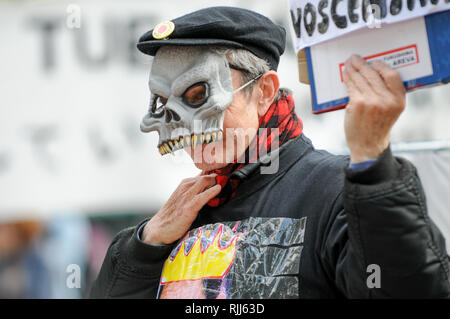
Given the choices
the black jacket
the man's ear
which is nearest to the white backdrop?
the man's ear

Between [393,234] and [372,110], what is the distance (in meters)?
0.26

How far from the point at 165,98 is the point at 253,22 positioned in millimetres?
345

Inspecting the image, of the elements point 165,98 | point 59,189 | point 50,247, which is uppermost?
point 165,98

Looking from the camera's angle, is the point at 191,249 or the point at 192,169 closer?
the point at 191,249

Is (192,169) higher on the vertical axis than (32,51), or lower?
lower

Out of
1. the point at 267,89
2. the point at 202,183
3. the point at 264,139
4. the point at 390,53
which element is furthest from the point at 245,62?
the point at 390,53

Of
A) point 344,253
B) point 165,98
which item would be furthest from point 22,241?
point 344,253

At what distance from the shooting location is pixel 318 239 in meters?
1.48

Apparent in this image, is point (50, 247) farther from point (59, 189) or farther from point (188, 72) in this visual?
point (188, 72)

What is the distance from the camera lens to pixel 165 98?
6.02ft

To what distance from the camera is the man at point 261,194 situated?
49.4 inches

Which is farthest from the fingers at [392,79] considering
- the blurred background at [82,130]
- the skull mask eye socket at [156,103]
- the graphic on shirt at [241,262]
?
the blurred background at [82,130]

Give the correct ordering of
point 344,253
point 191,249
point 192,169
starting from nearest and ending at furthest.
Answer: point 344,253 → point 191,249 → point 192,169

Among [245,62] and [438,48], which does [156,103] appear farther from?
[438,48]
